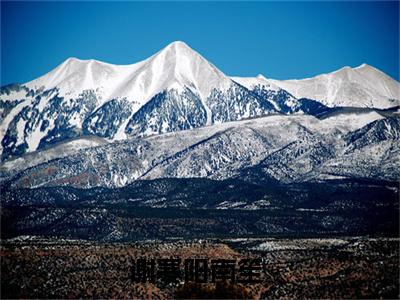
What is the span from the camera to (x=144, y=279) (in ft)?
621

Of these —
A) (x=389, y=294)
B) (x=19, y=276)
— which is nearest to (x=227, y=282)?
(x=389, y=294)

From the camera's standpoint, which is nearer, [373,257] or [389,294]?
[389,294]

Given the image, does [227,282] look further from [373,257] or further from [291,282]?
[373,257]

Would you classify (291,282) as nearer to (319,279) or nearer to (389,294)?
(319,279)

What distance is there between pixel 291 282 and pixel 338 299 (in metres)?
21.7

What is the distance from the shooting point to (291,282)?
187375mm

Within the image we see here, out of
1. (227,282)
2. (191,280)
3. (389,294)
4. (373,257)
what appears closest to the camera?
(389,294)

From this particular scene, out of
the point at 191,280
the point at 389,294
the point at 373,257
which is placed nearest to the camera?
the point at 389,294

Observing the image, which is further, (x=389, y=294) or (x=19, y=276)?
(x=19, y=276)

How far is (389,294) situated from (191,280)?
134 feet

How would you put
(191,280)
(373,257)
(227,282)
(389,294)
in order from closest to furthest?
(389,294) → (227,282) → (191,280) → (373,257)

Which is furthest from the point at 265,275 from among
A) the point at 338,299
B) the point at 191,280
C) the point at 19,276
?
the point at 19,276

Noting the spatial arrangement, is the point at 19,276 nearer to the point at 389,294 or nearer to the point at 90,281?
the point at 90,281

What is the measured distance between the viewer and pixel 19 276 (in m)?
192
